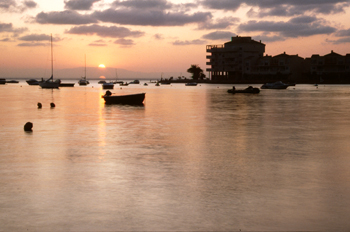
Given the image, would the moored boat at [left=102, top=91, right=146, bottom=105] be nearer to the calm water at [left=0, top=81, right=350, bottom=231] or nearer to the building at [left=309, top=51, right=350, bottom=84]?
the calm water at [left=0, top=81, right=350, bottom=231]

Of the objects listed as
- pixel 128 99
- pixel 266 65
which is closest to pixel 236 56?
pixel 266 65

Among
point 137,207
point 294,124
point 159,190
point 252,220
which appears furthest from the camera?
point 294,124

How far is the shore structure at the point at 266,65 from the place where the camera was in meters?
162

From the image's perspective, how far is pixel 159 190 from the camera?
30.8 feet

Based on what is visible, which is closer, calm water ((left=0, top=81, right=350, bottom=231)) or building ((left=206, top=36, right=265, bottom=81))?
calm water ((left=0, top=81, right=350, bottom=231))

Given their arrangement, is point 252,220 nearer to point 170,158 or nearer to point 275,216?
point 275,216

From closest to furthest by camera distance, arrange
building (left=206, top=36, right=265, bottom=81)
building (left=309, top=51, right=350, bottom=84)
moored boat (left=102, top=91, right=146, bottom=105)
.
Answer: moored boat (left=102, top=91, right=146, bottom=105) < building (left=309, top=51, right=350, bottom=84) < building (left=206, top=36, right=265, bottom=81)

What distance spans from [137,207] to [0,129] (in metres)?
17.0

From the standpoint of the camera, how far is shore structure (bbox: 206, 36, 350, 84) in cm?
16162

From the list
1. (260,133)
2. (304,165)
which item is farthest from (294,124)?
(304,165)

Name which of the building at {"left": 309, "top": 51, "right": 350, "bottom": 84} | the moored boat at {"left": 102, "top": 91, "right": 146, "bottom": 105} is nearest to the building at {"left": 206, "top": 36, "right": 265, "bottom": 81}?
the building at {"left": 309, "top": 51, "right": 350, "bottom": 84}

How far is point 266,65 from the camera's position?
168 metres

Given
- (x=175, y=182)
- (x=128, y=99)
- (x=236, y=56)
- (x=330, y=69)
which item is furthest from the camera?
(x=236, y=56)

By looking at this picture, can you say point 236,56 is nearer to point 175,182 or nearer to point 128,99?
point 128,99
